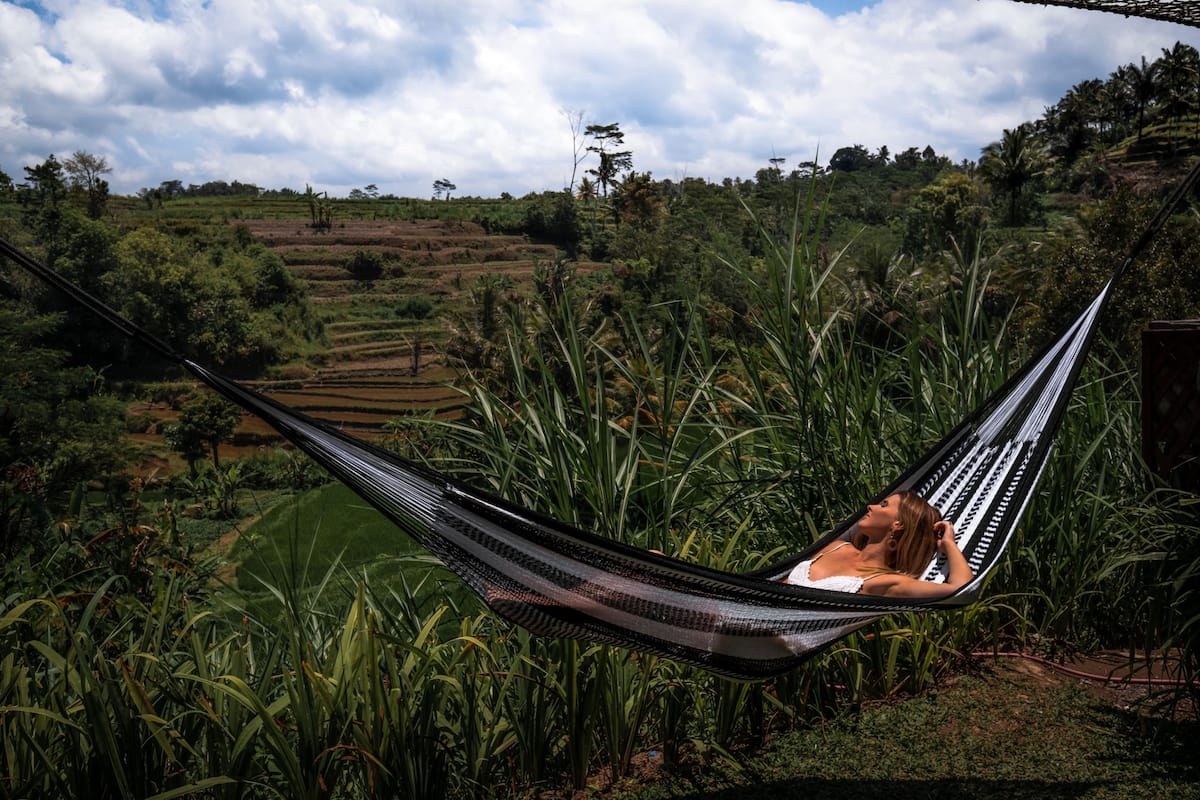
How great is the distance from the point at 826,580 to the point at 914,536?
21cm

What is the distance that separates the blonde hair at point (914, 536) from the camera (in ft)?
6.03

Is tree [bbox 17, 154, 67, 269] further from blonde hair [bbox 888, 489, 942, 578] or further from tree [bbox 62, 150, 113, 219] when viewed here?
blonde hair [bbox 888, 489, 942, 578]

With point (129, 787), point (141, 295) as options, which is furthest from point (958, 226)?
point (129, 787)

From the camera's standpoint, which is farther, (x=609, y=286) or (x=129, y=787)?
(x=609, y=286)

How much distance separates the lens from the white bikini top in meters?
1.77

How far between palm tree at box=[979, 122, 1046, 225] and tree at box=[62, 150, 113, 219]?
3552cm

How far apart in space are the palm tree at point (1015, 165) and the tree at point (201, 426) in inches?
1134

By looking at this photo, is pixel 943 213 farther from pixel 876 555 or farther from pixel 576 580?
pixel 576 580

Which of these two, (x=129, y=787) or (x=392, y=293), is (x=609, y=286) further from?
(x=129, y=787)

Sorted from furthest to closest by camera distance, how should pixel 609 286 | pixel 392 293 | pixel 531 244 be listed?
pixel 531 244
pixel 392 293
pixel 609 286

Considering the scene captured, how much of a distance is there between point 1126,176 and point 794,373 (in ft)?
126

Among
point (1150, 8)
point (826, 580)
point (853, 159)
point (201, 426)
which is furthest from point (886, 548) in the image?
point (853, 159)

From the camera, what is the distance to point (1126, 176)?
34.3 m

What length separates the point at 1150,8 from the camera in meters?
2.20
